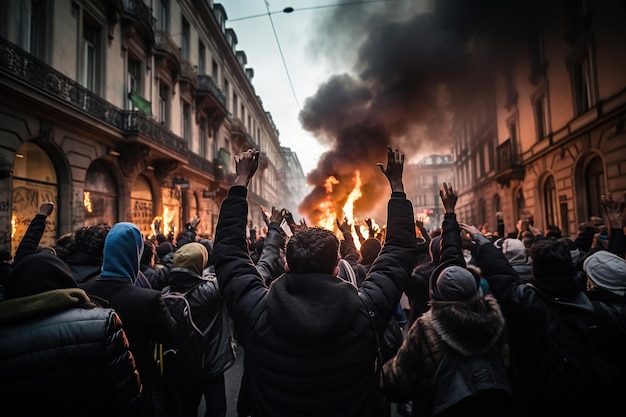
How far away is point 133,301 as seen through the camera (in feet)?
6.40

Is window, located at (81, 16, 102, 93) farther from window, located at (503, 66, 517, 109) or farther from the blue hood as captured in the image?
window, located at (503, 66, 517, 109)

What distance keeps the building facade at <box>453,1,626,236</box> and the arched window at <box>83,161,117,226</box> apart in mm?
11436

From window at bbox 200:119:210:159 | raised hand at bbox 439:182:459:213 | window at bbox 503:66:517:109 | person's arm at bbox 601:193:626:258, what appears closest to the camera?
raised hand at bbox 439:182:459:213

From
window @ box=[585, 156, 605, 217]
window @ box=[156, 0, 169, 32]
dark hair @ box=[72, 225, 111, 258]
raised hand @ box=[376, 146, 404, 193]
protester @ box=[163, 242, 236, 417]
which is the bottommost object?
protester @ box=[163, 242, 236, 417]

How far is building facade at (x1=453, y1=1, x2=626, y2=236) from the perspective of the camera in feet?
31.9

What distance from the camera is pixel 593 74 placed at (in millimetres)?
10477

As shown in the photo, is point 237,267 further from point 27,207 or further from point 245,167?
point 27,207

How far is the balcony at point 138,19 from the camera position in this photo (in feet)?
38.3

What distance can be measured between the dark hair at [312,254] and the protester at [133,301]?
0.96 m

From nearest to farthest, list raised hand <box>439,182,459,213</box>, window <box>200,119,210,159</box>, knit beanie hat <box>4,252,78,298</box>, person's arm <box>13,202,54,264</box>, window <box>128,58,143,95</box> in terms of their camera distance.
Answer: knit beanie hat <box>4,252,78,298</box> < raised hand <box>439,182,459,213</box> < person's arm <box>13,202,54,264</box> < window <box>128,58,143,95</box> < window <box>200,119,210,159</box>

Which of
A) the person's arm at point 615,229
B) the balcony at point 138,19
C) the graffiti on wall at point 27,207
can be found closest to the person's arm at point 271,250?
the person's arm at point 615,229

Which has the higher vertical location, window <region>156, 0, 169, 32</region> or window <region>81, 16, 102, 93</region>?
window <region>156, 0, 169, 32</region>


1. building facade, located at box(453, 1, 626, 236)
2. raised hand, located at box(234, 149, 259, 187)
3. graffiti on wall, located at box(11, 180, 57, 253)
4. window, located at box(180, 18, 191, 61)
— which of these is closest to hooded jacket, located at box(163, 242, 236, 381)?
raised hand, located at box(234, 149, 259, 187)

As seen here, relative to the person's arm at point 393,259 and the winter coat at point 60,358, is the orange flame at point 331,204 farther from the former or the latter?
the winter coat at point 60,358
